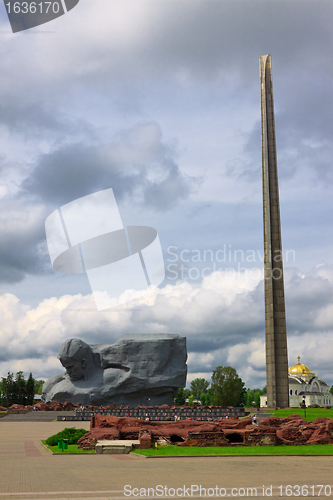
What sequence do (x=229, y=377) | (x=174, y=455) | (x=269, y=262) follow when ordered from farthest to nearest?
(x=229, y=377)
(x=269, y=262)
(x=174, y=455)

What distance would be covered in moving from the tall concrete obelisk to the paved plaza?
28126 mm

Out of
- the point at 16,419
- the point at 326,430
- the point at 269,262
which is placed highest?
the point at 269,262

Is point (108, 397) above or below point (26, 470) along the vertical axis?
below

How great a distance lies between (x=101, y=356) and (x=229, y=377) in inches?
937

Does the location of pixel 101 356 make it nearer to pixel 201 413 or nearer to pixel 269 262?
pixel 201 413

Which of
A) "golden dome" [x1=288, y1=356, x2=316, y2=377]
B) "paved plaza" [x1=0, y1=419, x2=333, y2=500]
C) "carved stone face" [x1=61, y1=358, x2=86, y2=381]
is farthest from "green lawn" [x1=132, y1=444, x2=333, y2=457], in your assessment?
"golden dome" [x1=288, y1=356, x2=316, y2=377]

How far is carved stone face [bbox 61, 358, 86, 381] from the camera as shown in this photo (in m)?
52.8

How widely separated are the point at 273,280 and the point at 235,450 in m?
27.9

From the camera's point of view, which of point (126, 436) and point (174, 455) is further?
point (126, 436)

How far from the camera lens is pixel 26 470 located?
35.9 ft

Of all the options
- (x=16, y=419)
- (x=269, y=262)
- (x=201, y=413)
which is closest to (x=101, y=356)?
(x=16, y=419)

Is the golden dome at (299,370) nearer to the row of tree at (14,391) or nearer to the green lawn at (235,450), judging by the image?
the row of tree at (14,391)

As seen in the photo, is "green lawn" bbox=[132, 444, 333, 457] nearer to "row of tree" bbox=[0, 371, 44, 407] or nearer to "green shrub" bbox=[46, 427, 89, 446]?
"green shrub" bbox=[46, 427, 89, 446]

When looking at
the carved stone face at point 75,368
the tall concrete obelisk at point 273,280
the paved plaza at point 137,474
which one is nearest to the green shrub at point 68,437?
the paved plaza at point 137,474
